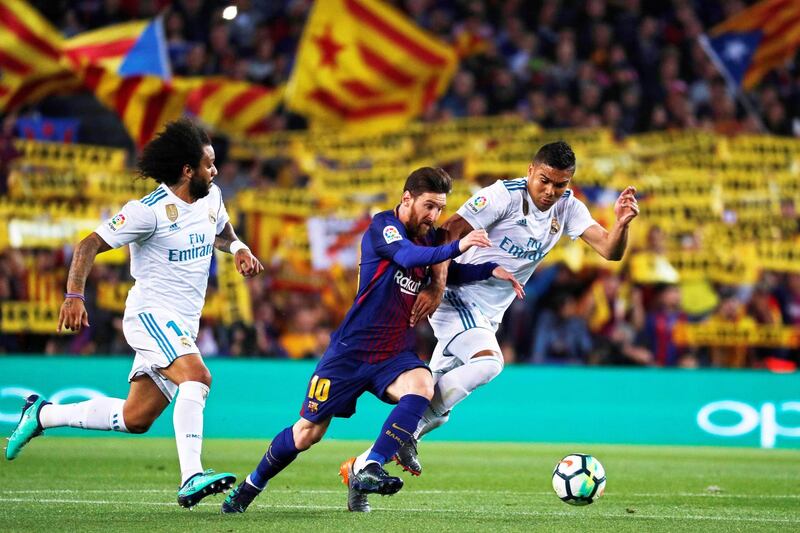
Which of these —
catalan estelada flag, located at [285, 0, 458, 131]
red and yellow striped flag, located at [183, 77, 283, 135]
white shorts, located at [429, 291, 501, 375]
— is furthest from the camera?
catalan estelada flag, located at [285, 0, 458, 131]

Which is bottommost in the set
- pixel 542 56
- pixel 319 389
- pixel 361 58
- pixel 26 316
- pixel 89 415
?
pixel 89 415

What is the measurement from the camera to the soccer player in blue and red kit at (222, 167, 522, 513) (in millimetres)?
7383

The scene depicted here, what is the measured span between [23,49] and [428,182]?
11.2m

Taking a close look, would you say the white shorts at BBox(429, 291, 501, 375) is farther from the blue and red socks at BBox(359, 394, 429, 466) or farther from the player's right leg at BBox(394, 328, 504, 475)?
the blue and red socks at BBox(359, 394, 429, 466)

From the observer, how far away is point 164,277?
7832mm

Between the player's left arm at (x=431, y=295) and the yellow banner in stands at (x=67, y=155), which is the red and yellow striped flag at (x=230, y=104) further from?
the player's left arm at (x=431, y=295)

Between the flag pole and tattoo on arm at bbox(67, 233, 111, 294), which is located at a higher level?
the flag pole

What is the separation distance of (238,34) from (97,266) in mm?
6784

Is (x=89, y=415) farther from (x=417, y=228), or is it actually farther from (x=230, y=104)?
(x=230, y=104)

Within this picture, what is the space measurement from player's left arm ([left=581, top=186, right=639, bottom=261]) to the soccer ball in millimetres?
1519

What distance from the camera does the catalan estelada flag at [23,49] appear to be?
55.9 feet

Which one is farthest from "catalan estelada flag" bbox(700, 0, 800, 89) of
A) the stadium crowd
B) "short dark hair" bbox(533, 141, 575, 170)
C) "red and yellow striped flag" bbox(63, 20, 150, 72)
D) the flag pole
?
"short dark hair" bbox(533, 141, 575, 170)

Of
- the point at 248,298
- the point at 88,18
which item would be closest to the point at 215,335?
the point at 248,298

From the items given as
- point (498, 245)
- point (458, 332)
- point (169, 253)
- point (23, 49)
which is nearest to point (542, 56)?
point (23, 49)
